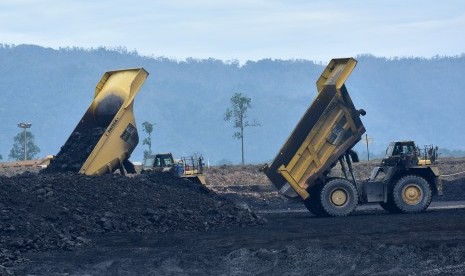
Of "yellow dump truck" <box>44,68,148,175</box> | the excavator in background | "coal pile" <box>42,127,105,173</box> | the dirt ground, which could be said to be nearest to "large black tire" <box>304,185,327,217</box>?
the dirt ground

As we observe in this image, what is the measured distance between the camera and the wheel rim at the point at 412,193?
31.8 meters

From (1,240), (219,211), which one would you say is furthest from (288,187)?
(1,240)

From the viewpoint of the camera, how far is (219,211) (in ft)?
96.7

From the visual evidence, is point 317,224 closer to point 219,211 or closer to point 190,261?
point 219,211

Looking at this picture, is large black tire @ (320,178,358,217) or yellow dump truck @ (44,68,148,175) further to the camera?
yellow dump truck @ (44,68,148,175)

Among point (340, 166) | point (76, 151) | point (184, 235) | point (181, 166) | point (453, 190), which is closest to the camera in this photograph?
point (184, 235)

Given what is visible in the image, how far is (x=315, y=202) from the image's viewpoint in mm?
32031

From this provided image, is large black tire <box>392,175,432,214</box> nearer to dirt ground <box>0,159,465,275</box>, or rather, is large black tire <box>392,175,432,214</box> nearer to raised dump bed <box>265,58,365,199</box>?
dirt ground <box>0,159,465,275</box>

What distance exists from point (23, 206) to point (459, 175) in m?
31.9

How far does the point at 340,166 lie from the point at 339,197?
4.17 ft

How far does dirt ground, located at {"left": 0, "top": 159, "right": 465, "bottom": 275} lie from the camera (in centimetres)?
1944

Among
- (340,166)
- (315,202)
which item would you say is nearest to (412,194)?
(340,166)

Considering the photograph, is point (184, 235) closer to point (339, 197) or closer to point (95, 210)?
point (95, 210)

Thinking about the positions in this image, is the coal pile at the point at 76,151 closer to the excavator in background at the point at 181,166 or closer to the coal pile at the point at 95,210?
the coal pile at the point at 95,210
